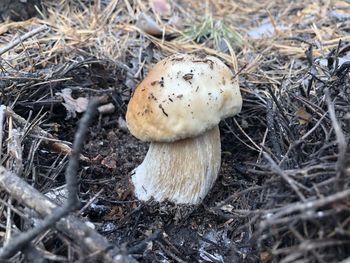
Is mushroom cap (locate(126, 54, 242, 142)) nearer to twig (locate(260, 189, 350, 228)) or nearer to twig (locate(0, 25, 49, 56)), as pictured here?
twig (locate(260, 189, 350, 228))

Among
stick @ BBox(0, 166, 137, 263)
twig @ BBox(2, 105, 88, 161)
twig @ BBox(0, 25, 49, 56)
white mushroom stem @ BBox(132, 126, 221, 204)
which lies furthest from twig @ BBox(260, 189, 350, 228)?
twig @ BBox(0, 25, 49, 56)

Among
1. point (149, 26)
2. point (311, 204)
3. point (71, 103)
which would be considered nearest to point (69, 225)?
point (311, 204)

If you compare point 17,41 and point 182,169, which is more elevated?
point 17,41

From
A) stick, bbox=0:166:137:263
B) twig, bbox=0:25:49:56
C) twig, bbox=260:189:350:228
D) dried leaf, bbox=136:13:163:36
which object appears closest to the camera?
twig, bbox=260:189:350:228

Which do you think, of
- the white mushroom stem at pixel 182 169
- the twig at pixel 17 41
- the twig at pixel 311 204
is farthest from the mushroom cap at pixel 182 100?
the twig at pixel 17 41

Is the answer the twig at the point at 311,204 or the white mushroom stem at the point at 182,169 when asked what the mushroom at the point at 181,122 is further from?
the twig at the point at 311,204

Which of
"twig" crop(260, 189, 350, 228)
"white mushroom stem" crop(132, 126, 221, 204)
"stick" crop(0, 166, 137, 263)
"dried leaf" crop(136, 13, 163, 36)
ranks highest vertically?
"twig" crop(260, 189, 350, 228)

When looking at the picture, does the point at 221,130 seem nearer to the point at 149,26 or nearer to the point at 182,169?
the point at 182,169
